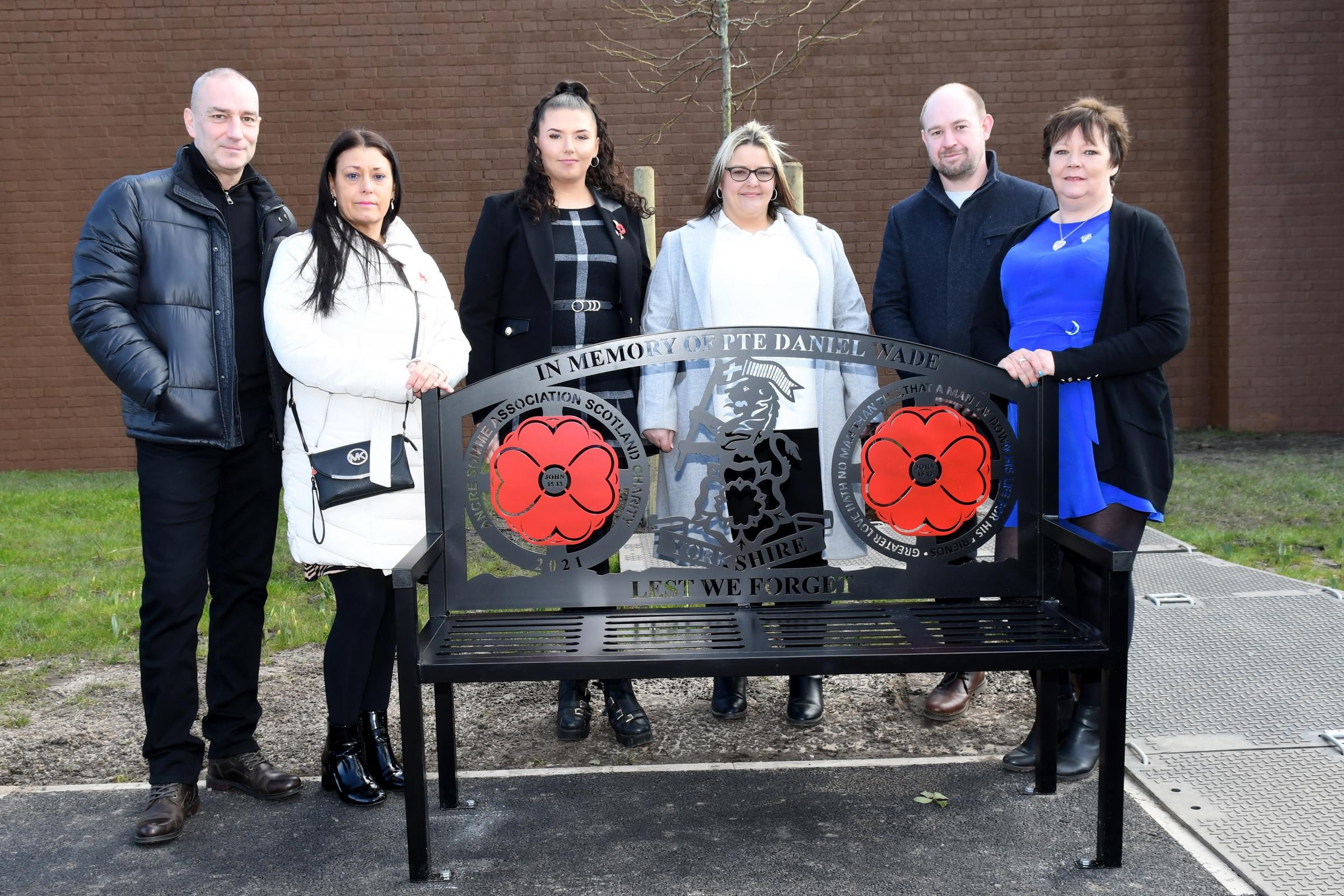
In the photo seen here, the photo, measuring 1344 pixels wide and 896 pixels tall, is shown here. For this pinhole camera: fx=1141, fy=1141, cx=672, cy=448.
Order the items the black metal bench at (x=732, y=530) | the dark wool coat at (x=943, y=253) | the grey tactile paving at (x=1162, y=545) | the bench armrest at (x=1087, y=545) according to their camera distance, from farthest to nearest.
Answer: the grey tactile paving at (x=1162, y=545)
the dark wool coat at (x=943, y=253)
the black metal bench at (x=732, y=530)
the bench armrest at (x=1087, y=545)

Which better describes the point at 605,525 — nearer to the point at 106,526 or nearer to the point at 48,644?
the point at 48,644

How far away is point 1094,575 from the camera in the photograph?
3.18 metres

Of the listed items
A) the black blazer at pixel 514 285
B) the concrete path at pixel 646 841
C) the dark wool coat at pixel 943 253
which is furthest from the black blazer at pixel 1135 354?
the black blazer at pixel 514 285

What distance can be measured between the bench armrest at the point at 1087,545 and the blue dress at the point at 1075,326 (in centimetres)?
12

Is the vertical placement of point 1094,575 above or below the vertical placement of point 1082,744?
above

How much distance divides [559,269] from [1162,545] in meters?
3.73

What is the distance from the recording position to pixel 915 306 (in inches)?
145

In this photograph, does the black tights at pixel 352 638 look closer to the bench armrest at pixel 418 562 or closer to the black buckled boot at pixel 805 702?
the bench armrest at pixel 418 562

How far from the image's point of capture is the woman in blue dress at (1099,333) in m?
3.00

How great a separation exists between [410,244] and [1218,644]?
10.3ft

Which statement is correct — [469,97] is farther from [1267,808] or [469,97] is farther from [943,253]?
[1267,808]

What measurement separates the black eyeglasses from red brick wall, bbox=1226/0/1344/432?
26.2ft

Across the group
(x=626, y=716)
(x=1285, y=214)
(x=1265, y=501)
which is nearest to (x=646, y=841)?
(x=626, y=716)

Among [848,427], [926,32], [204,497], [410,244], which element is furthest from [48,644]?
[926,32]
